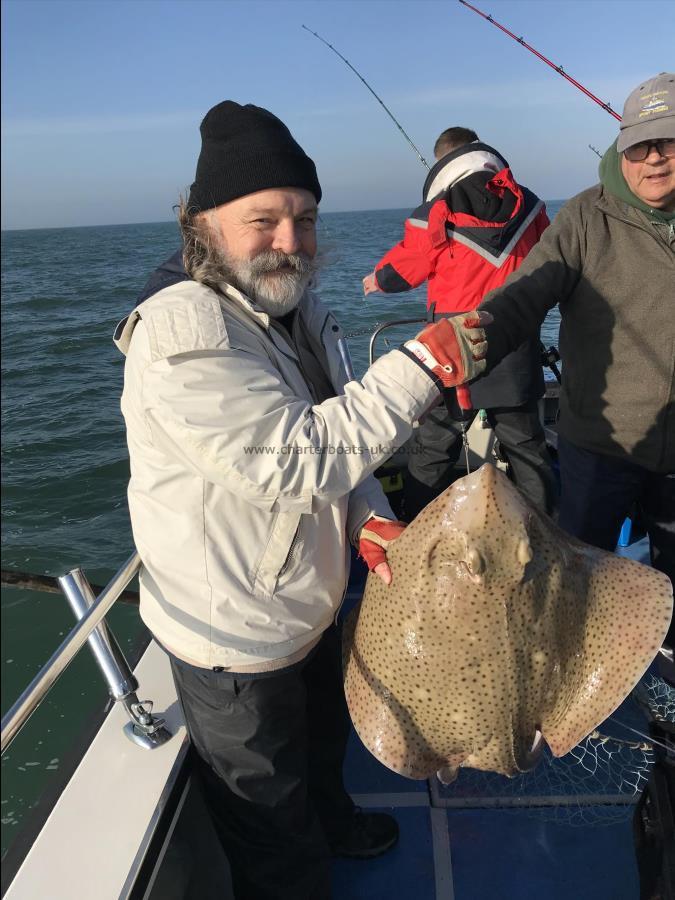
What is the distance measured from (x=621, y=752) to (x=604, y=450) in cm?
146

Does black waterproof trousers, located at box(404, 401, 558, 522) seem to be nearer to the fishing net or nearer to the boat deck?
the fishing net

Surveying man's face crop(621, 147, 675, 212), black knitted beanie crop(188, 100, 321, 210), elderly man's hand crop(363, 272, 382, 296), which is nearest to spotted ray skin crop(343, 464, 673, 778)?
black knitted beanie crop(188, 100, 321, 210)

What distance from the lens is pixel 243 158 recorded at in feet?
6.33

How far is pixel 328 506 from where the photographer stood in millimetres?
2000

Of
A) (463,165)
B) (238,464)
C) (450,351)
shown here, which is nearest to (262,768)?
(238,464)

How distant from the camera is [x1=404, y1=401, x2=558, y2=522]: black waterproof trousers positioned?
15.0 feet

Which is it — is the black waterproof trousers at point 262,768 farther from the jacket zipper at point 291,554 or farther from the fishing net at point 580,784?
the fishing net at point 580,784

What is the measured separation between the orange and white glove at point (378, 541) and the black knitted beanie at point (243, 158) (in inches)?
43.9

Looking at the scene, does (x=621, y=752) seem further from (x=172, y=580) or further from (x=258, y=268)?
(x=258, y=268)

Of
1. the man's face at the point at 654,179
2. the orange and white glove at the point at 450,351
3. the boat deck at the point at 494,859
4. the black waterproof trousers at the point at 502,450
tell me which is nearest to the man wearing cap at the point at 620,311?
the man's face at the point at 654,179

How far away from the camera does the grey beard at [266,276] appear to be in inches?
77.4

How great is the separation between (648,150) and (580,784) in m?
2.73

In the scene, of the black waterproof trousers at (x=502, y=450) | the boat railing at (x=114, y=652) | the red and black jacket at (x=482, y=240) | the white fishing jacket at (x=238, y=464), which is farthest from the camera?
the black waterproof trousers at (x=502, y=450)

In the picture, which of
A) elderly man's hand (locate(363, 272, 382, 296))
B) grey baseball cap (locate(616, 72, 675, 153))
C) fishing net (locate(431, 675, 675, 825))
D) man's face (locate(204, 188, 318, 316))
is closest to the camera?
man's face (locate(204, 188, 318, 316))
